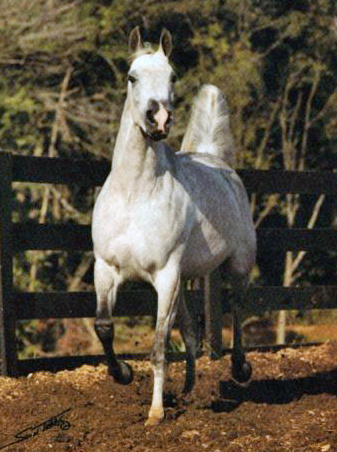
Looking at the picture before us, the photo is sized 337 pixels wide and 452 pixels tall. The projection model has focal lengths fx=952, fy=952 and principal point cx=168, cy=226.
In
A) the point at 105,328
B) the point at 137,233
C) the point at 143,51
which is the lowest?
the point at 105,328

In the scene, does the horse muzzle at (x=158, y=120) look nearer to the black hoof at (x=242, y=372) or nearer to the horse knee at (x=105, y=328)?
the horse knee at (x=105, y=328)

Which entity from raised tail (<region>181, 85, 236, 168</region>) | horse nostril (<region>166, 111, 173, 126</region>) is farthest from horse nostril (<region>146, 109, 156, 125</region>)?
raised tail (<region>181, 85, 236, 168</region>)

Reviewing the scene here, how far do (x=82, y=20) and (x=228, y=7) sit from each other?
2.12 m

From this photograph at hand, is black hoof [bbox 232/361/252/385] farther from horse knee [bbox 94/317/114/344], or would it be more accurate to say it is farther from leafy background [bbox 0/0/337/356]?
leafy background [bbox 0/0/337/356]

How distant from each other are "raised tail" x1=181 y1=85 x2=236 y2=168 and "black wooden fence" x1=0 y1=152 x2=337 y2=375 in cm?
38

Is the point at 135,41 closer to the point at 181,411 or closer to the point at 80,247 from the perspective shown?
the point at 80,247

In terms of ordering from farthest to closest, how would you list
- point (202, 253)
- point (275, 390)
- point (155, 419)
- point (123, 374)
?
point (275, 390) < point (202, 253) < point (123, 374) < point (155, 419)

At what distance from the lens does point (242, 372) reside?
7.45 meters

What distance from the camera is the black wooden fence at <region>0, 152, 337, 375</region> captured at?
710cm

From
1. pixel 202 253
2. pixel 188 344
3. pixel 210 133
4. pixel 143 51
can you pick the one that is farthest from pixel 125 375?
pixel 210 133

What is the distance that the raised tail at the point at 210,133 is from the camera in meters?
8.17

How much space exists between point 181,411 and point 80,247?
1937mm

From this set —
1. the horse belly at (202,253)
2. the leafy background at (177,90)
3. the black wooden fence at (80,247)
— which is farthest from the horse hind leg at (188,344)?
the leafy background at (177,90)

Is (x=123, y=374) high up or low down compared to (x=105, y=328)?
down
